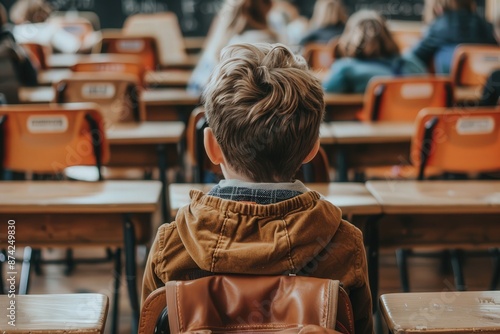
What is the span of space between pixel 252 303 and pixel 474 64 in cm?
404

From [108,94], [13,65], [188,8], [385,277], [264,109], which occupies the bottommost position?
[385,277]

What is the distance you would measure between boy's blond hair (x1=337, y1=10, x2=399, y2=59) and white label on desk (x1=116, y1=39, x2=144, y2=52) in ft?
8.17

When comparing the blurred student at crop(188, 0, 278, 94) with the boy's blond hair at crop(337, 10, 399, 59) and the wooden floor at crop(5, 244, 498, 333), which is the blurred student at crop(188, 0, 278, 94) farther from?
the wooden floor at crop(5, 244, 498, 333)

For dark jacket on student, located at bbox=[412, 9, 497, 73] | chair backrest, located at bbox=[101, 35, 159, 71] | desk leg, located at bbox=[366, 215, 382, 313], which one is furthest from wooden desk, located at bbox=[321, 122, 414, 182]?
chair backrest, located at bbox=[101, 35, 159, 71]

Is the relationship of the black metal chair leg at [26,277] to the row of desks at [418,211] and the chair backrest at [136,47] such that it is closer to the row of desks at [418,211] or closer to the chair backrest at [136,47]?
the row of desks at [418,211]

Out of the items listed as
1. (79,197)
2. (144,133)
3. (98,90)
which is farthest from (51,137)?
(98,90)

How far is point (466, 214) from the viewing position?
2.43 meters

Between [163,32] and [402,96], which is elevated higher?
[402,96]

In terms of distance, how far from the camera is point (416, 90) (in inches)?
149

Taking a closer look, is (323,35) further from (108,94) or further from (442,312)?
(442,312)

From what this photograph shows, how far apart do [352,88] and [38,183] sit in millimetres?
2358

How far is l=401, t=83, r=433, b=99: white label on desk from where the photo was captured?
12.3 feet

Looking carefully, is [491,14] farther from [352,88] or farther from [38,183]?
[38,183]

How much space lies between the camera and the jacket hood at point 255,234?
1257 millimetres
